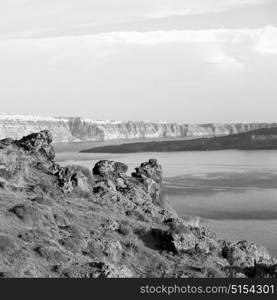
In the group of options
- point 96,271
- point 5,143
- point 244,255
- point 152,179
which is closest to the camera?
point 96,271

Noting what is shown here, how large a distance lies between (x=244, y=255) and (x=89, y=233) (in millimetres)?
7149

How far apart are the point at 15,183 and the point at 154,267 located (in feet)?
29.7

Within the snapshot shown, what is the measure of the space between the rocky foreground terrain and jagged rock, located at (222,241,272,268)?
0.15 feet

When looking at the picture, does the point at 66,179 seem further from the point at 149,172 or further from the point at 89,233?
the point at 149,172

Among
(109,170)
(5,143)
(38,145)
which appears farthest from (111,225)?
(5,143)

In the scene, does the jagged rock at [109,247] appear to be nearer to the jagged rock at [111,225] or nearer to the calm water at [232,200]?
the jagged rock at [111,225]

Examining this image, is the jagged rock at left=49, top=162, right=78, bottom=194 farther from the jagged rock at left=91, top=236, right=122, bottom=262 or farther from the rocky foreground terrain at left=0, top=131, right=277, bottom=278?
the jagged rock at left=91, top=236, right=122, bottom=262

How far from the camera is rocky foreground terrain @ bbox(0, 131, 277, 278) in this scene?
21078mm

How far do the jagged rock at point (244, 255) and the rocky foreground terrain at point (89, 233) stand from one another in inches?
1.8

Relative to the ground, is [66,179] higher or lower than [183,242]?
higher

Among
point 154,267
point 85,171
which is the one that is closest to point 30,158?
point 85,171

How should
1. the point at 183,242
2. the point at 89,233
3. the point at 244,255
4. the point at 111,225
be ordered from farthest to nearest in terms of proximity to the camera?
the point at 244,255 → the point at 111,225 → the point at 183,242 → the point at 89,233

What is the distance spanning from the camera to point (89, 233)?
82.1ft

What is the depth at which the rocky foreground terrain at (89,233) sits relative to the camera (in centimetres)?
2108
